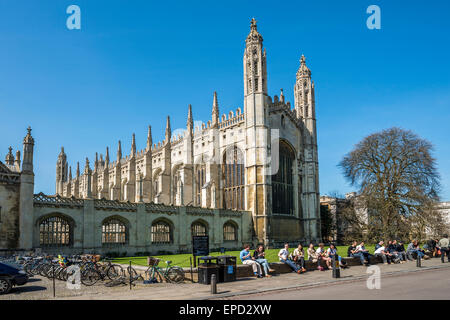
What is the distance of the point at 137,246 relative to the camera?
1107 inches

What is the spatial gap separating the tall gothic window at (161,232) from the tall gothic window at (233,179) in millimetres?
10532

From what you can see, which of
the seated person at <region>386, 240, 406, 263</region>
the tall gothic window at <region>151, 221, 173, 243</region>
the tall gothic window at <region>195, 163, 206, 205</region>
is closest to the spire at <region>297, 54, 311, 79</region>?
the tall gothic window at <region>195, 163, 206, 205</region>

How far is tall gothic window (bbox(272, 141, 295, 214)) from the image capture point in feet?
133

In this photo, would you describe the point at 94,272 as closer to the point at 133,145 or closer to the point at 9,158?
the point at 9,158

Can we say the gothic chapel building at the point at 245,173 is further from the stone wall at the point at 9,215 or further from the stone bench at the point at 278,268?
the stone bench at the point at 278,268

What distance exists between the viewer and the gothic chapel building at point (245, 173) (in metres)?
33.5

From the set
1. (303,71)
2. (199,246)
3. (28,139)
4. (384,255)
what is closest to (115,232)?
(28,139)

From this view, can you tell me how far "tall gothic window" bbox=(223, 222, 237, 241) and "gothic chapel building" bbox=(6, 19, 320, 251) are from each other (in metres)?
0.09

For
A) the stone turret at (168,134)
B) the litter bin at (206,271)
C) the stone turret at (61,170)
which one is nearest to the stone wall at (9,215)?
the litter bin at (206,271)

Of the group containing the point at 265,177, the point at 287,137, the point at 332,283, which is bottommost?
the point at 332,283

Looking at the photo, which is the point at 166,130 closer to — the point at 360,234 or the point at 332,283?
the point at 360,234

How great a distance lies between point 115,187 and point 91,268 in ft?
130

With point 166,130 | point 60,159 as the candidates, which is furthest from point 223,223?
point 60,159

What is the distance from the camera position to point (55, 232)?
23984mm
